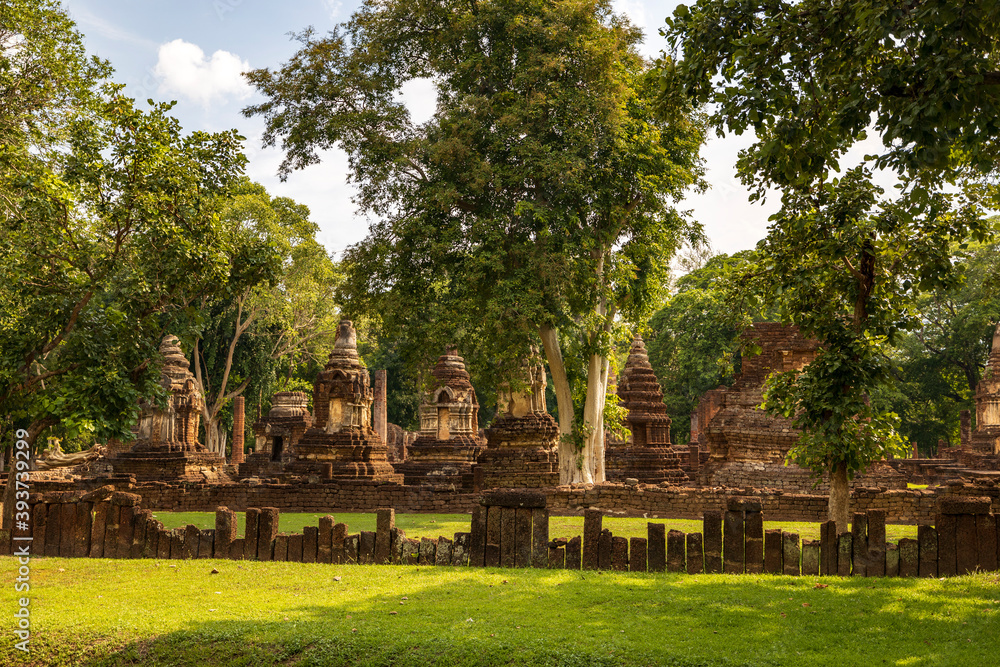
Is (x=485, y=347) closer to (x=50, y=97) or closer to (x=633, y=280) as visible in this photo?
(x=633, y=280)

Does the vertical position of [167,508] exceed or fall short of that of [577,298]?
it falls short

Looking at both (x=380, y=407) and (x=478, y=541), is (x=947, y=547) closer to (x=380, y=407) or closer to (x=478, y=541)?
(x=478, y=541)

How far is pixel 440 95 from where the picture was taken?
1934cm

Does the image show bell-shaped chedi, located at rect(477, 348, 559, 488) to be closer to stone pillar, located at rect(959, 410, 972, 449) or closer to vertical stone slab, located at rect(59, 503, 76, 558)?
vertical stone slab, located at rect(59, 503, 76, 558)

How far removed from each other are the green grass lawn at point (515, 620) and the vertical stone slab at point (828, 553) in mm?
408

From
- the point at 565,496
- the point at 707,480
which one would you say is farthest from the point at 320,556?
the point at 707,480

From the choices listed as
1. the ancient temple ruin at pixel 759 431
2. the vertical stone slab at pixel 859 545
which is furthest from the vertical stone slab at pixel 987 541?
the ancient temple ruin at pixel 759 431

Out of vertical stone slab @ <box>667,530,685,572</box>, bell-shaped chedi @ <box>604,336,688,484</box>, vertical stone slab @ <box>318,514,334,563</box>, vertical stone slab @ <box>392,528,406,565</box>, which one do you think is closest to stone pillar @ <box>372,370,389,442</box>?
bell-shaped chedi @ <box>604,336,688,484</box>

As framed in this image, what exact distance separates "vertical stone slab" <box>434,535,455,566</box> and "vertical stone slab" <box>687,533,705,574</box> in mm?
2485

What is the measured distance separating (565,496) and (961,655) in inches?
413

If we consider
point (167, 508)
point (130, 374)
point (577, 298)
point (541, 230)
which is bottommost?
point (167, 508)

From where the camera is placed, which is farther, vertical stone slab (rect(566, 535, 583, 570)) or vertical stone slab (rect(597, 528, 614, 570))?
vertical stone slab (rect(566, 535, 583, 570))

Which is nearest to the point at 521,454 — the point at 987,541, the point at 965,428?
the point at 987,541

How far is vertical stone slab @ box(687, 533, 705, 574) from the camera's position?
8.23 meters
